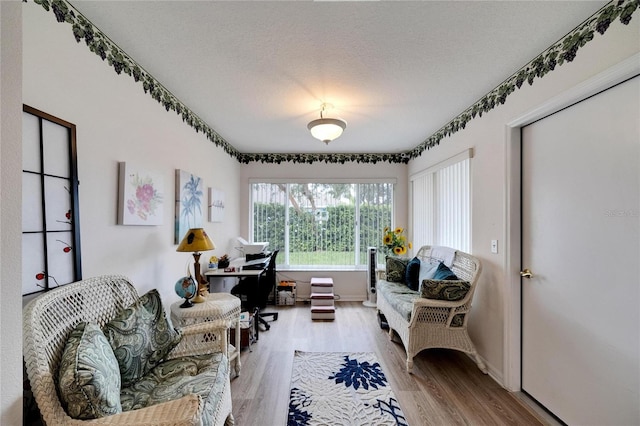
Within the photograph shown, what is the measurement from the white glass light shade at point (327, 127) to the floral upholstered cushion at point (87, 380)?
6.75 feet

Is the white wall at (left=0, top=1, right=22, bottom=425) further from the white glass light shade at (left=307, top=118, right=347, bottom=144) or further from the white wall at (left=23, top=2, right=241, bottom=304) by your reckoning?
the white glass light shade at (left=307, top=118, right=347, bottom=144)

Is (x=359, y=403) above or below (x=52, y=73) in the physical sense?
below

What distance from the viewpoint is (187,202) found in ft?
8.79

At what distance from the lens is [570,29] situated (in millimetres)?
1589

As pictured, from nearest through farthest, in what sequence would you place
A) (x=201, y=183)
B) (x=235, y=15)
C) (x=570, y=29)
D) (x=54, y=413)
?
(x=54, y=413) → (x=235, y=15) → (x=570, y=29) → (x=201, y=183)

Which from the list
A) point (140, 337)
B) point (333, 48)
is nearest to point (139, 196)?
point (140, 337)

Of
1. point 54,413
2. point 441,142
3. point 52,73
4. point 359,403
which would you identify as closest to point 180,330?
point 54,413

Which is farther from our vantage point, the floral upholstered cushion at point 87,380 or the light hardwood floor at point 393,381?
the light hardwood floor at point 393,381

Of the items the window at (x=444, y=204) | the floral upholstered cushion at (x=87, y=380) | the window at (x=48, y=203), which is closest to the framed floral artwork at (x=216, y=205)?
the window at (x=48, y=203)

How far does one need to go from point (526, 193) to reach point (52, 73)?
3.09 metres

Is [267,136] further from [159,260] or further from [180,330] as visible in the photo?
[180,330]

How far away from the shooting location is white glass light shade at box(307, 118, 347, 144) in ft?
7.73

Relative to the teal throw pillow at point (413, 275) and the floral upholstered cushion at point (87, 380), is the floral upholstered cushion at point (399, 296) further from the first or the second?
the floral upholstered cushion at point (87, 380)

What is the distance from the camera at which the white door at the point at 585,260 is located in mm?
Answer: 1394
